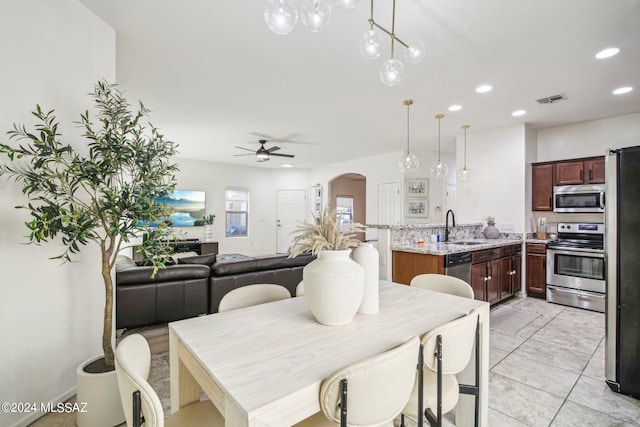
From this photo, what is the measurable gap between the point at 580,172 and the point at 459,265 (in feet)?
9.13

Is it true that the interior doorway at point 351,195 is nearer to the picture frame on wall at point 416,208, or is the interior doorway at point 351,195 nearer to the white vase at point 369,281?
the picture frame on wall at point 416,208

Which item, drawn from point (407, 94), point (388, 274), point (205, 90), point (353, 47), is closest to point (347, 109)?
point (407, 94)

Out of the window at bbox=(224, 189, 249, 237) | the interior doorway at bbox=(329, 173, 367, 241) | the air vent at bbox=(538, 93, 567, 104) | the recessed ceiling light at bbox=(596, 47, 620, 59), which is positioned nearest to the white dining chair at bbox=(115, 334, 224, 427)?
the recessed ceiling light at bbox=(596, 47, 620, 59)

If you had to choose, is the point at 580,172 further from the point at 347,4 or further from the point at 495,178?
the point at 347,4

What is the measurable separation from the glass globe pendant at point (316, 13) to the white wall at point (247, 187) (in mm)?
7082

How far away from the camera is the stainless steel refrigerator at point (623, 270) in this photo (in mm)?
2047

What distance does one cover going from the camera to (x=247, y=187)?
8938mm

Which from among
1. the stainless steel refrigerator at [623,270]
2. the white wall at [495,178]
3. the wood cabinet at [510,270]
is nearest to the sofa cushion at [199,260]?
the stainless steel refrigerator at [623,270]

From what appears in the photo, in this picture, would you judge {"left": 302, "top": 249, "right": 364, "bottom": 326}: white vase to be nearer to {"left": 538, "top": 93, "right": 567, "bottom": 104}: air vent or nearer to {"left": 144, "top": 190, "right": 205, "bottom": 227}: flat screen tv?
{"left": 538, "top": 93, "right": 567, "bottom": 104}: air vent

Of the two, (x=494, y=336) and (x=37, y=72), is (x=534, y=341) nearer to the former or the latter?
(x=494, y=336)

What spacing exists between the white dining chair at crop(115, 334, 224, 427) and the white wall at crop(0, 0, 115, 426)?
4.06 ft

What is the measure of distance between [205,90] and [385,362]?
12.3 feet

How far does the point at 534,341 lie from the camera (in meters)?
3.01

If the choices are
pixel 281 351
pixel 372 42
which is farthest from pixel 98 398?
pixel 372 42
